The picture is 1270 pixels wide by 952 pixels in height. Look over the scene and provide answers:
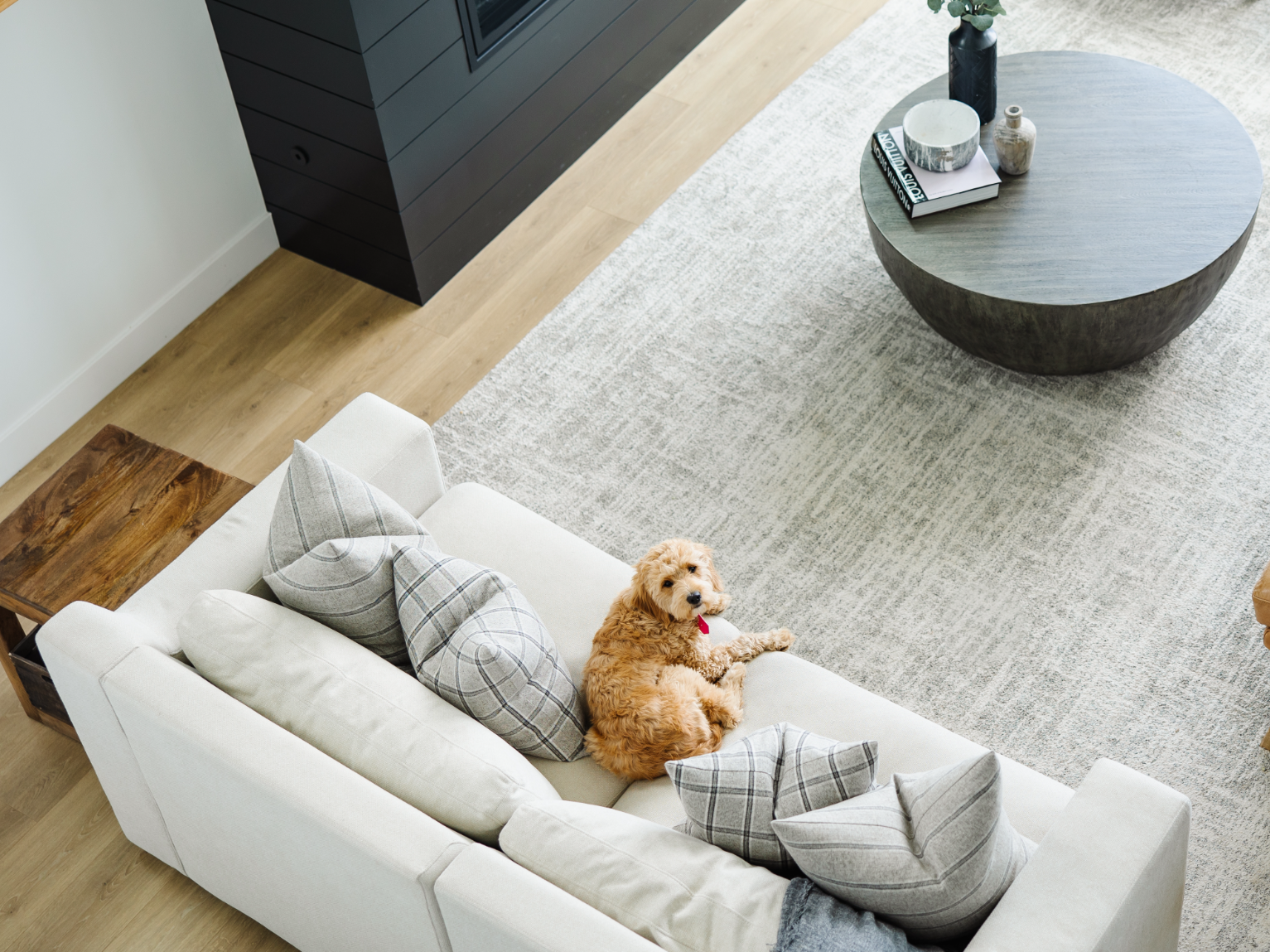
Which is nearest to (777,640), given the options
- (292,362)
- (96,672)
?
(96,672)

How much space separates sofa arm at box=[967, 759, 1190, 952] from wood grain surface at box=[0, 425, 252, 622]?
1.54 meters

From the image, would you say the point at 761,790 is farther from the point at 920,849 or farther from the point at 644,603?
the point at 644,603

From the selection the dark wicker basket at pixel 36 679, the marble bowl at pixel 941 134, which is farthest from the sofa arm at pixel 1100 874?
the dark wicker basket at pixel 36 679

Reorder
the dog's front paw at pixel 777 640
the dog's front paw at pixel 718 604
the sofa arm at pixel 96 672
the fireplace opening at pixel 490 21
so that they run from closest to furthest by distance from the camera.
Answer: the sofa arm at pixel 96 672
the dog's front paw at pixel 718 604
the dog's front paw at pixel 777 640
the fireplace opening at pixel 490 21

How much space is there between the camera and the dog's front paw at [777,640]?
2.34 meters

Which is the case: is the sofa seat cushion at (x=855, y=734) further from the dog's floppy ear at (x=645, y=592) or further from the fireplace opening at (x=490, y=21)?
the fireplace opening at (x=490, y=21)

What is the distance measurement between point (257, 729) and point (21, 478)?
167 centimetres

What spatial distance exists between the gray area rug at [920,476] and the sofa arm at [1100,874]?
635mm

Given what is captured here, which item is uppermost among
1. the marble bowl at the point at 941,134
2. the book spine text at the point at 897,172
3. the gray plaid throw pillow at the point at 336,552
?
the gray plaid throw pillow at the point at 336,552

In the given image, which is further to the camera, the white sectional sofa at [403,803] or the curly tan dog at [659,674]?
the curly tan dog at [659,674]

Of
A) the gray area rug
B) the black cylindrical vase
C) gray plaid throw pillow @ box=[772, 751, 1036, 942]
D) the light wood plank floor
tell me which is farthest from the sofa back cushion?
the black cylindrical vase

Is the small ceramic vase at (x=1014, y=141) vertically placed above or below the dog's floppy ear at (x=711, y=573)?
above

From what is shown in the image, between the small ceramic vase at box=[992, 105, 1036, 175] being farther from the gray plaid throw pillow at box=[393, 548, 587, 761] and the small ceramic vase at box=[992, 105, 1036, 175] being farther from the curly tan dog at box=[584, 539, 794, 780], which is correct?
the gray plaid throw pillow at box=[393, 548, 587, 761]

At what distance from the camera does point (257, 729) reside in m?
1.83
